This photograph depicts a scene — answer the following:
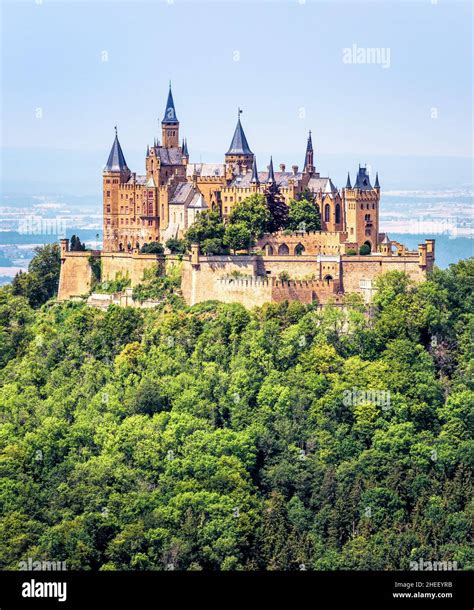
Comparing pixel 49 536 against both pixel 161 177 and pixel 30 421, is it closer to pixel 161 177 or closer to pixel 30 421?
pixel 30 421

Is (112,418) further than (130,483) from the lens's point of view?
Yes

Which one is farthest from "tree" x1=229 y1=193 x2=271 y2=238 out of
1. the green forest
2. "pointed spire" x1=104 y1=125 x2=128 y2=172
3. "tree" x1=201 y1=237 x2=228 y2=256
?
"pointed spire" x1=104 y1=125 x2=128 y2=172

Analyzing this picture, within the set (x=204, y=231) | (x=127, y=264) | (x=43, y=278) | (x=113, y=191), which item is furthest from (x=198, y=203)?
(x=43, y=278)

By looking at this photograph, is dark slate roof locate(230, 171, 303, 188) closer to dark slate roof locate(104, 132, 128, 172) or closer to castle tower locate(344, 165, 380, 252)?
castle tower locate(344, 165, 380, 252)

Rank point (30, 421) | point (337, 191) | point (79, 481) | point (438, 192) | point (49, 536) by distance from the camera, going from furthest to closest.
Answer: point (438, 192)
point (337, 191)
point (30, 421)
point (79, 481)
point (49, 536)

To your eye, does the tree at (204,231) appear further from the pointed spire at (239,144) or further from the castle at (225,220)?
the pointed spire at (239,144)

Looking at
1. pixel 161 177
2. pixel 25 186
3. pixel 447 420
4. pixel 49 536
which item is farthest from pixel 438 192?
pixel 49 536
